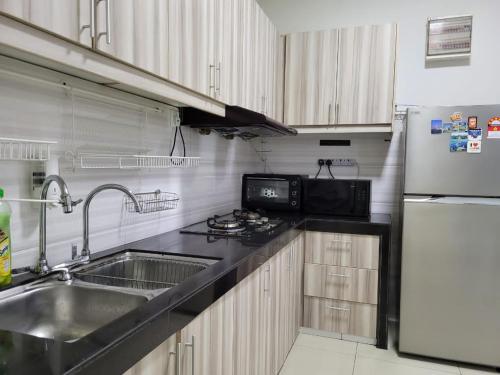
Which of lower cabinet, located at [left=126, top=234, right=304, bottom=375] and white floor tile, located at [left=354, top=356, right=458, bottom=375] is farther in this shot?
white floor tile, located at [left=354, top=356, right=458, bottom=375]

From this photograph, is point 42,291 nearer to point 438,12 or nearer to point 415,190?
point 415,190

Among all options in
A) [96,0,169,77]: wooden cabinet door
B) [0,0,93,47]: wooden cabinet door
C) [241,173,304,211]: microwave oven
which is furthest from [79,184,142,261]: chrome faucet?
[241,173,304,211]: microwave oven

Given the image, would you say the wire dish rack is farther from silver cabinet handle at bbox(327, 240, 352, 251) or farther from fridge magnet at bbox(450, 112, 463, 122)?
fridge magnet at bbox(450, 112, 463, 122)

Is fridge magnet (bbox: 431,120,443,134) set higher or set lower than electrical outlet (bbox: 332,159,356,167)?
higher

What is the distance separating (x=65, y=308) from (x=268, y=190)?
6.33 feet

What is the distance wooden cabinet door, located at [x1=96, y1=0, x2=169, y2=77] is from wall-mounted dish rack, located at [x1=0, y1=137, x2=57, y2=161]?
36cm

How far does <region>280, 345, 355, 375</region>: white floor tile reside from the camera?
85.0 inches

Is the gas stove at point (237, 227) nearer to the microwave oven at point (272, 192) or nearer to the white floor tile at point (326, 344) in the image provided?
the microwave oven at point (272, 192)

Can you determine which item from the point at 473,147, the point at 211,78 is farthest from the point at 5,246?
the point at 473,147

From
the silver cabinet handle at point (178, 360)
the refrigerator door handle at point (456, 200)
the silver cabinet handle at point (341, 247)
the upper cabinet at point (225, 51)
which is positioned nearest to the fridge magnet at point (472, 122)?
the refrigerator door handle at point (456, 200)

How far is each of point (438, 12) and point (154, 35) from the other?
2.43 metres

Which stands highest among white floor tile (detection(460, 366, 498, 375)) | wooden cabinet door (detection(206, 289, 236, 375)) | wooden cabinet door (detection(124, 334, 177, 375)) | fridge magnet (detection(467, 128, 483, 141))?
fridge magnet (detection(467, 128, 483, 141))

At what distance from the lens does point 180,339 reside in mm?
994

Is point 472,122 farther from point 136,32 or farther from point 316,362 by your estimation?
point 136,32
